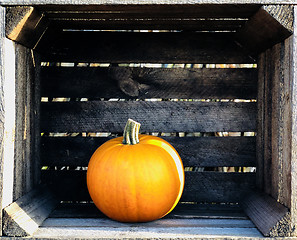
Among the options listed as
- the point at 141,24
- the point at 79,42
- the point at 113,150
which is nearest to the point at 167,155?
the point at 113,150

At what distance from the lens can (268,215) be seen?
55.5 inches

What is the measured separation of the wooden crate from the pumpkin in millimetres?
75

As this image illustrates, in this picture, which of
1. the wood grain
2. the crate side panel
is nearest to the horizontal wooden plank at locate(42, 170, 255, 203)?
the crate side panel

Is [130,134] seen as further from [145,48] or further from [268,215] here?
[268,215]

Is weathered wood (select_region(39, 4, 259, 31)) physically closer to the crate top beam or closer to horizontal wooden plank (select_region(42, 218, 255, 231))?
the crate top beam

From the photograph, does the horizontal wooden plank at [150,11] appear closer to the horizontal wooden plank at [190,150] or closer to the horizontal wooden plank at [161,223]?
the horizontal wooden plank at [190,150]

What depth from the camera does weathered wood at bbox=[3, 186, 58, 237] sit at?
132cm

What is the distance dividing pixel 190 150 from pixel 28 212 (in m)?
0.83

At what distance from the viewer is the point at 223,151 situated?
1839 millimetres

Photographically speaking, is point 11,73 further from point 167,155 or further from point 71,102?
point 167,155

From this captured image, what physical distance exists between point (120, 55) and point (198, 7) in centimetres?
59

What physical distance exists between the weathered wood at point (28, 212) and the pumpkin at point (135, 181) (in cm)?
25

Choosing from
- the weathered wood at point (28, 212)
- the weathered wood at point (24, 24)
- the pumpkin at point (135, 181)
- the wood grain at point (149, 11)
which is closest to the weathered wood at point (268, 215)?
the pumpkin at point (135, 181)

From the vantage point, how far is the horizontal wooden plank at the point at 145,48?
5.98 ft
